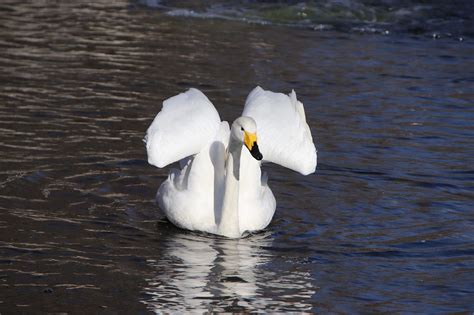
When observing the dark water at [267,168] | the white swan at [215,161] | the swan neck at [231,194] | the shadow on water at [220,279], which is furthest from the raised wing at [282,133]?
the shadow on water at [220,279]

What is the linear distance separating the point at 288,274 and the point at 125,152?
3.39 metres

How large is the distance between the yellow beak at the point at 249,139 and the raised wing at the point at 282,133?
68 centimetres

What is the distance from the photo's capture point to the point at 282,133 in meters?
9.27

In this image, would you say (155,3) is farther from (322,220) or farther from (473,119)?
(322,220)

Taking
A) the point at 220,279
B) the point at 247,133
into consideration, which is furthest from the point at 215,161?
the point at 220,279

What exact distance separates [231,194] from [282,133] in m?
0.79

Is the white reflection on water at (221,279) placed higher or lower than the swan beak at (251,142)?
lower

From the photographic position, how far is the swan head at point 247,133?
833 cm

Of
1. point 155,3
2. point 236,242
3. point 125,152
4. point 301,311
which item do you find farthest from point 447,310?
point 155,3

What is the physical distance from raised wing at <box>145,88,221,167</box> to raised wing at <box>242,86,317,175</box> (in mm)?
380

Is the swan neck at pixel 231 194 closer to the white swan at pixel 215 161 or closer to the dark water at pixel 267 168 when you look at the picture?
the white swan at pixel 215 161

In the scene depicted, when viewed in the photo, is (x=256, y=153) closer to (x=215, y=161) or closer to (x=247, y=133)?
(x=247, y=133)

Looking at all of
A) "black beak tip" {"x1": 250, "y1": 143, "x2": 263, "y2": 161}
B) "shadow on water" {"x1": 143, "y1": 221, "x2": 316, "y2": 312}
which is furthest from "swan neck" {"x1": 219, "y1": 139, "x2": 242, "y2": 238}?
"black beak tip" {"x1": 250, "y1": 143, "x2": 263, "y2": 161}

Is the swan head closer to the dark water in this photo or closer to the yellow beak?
the yellow beak
